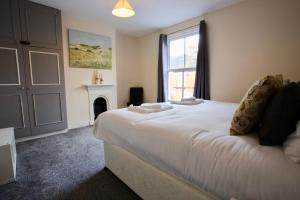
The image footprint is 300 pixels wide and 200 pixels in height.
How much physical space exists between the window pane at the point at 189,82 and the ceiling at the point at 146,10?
1.28 metres

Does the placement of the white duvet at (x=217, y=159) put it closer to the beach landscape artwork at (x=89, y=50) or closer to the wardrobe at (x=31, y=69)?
the wardrobe at (x=31, y=69)

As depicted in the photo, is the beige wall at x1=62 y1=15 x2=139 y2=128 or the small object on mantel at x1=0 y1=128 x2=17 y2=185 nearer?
the small object on mantel at x1=0 y1=128 x2=17 y2=185

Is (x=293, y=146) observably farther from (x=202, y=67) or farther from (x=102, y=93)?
(x=102, y=93)

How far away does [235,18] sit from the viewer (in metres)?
2.84

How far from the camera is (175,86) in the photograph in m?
4.21

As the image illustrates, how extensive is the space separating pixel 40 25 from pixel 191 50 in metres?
3.19

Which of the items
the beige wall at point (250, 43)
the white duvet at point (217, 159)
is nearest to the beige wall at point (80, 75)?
the beige wall at point (250, 43)

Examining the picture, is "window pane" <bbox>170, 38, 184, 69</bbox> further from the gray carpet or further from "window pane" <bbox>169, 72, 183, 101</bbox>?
the gray carpet

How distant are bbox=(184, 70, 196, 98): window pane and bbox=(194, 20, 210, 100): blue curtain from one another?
0.33 m

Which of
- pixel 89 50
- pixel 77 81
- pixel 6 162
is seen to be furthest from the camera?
pixel 89 50

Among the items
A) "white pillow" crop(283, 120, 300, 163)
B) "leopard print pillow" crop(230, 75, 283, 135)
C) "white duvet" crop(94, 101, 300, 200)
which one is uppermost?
"leopard print pillow" crop(230, 75, 283, 135)

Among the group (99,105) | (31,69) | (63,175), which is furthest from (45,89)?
(63,175)

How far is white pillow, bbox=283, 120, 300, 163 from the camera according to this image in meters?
0.67

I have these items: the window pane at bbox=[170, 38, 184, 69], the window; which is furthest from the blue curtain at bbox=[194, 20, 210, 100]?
the window pane at bbox=[170, 38, 184, 69]
